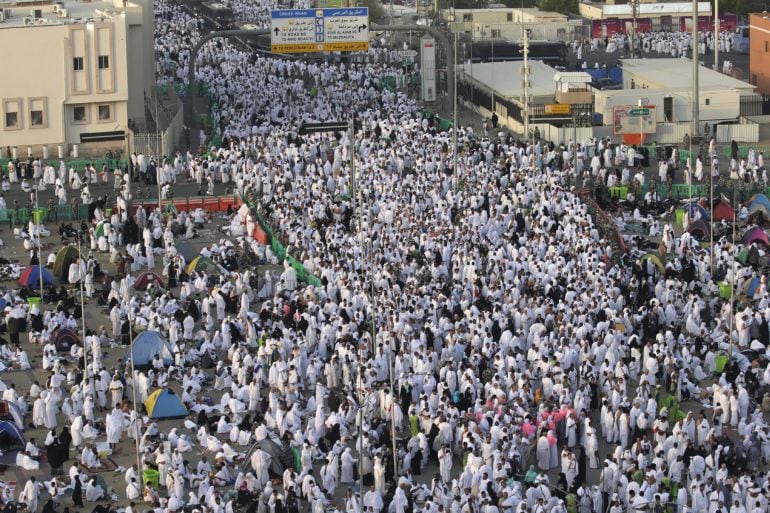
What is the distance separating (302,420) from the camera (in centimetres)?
3350

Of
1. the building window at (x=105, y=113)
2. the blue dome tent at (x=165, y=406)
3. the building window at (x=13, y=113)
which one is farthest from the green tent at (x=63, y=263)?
the building window at (x=105, y=113)

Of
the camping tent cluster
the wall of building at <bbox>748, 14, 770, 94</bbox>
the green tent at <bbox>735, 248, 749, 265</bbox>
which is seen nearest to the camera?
the green tent at <bbox>735, 248, 749, 265</bbox>

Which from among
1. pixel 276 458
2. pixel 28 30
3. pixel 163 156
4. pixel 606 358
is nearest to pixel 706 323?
pixel 606 358

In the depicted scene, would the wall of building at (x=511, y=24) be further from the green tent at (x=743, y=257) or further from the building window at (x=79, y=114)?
the green tent at (x=743, y=257)

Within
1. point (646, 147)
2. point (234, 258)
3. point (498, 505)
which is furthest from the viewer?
point (646, 147)

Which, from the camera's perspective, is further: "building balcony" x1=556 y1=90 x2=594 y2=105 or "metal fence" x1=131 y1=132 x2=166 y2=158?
"building balcony" x1=556 y1=90 x2=594 y2=105

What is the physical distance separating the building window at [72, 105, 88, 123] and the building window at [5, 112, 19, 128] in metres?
1.65

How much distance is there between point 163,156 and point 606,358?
72.6 feet

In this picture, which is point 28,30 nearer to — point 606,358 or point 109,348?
point 109,348

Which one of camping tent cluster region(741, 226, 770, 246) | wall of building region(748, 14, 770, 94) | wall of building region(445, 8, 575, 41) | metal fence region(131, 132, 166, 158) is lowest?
camping tent cluster region(741, 226, 770, 246)

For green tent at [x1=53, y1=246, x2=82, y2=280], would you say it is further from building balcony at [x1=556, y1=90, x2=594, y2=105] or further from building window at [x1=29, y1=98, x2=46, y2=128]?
building balcony at [x1=556, y1=90, x2=594, y2=105]

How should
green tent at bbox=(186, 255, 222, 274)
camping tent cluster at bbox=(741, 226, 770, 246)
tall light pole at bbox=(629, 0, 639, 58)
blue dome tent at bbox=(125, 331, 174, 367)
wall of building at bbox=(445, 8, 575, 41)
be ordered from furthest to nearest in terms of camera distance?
wall of building at bbox=(445, 8, 575, 41), tall light pole at bbox=(629, 0, 639, 58), camping tent cluster at bbox=(741, 226, 770, 246), green tent at bbox=(186, 255, 222, 274), blue dome tent at bbox=(125, 331, 174, 367)

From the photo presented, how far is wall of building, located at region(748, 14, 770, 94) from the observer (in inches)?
2645

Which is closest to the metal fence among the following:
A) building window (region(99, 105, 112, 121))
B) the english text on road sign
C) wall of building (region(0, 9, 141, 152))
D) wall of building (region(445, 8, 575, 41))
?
wall of building (region(0, 9, 141, 152))
